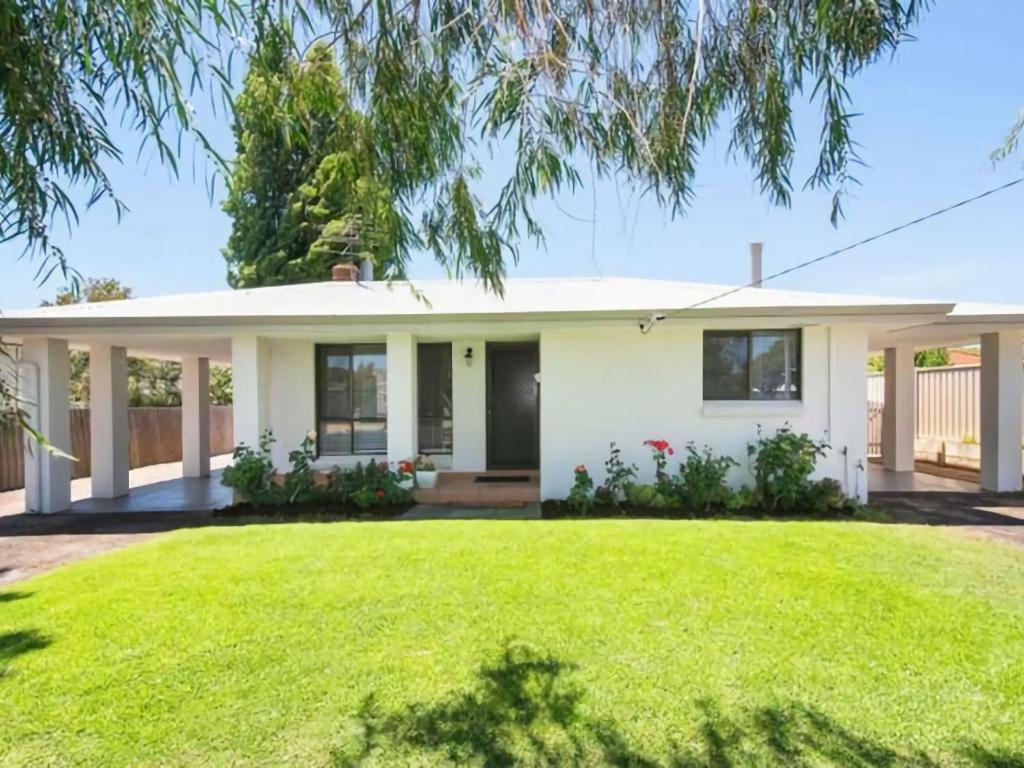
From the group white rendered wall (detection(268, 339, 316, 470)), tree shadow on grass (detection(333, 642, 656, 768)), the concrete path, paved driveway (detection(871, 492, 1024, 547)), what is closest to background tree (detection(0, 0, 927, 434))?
tree shadow on grass (detection(333, 642, 656, 768))

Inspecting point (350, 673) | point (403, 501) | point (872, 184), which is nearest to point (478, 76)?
point (872, 184)

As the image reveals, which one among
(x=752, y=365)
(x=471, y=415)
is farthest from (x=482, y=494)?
(x=752, y=365)

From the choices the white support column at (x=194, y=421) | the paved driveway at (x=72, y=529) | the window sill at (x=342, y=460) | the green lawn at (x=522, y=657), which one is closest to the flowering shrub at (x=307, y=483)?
the paved driveway at (x=72, y=529)

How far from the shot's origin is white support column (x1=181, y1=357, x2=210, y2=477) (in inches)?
553

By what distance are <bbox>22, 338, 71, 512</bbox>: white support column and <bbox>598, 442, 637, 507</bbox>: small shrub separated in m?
8.59

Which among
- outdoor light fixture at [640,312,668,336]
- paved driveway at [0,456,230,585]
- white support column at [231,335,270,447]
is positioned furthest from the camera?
white support column at [231,335,270,447]

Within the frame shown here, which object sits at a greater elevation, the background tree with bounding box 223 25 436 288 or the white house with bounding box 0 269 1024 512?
the background tree with bounding box 223 25 436 288

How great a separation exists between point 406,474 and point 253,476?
2314 millimetres

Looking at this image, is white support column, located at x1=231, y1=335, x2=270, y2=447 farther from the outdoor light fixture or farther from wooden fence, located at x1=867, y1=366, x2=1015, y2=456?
wooden fence, located at x1=867, y1=366, x2=1015, y2=456

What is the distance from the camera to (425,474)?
32.1ft

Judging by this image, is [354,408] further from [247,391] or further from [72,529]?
[72,529]

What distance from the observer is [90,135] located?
245cm

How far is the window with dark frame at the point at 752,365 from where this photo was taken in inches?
367

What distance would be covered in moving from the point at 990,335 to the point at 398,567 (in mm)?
10988
